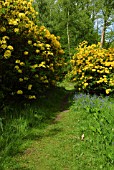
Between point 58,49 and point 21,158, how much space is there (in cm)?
776

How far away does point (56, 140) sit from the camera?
6.00 meters

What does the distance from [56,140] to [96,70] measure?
612cm

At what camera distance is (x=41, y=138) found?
6.14 meters

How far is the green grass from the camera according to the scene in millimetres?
4727

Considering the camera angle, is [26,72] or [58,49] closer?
[26,72]

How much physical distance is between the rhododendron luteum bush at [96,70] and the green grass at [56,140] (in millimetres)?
3411

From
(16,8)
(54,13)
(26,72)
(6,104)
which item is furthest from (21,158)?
(54,13)

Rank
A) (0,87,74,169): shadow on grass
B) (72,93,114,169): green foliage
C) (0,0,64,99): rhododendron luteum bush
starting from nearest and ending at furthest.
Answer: (72,93,114,169): green foliage, (0,87,74,169): shadow on grass, (0,0,64,99): rhododendron luteum bush

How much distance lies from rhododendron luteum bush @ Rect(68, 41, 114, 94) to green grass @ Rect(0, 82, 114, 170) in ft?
11.2

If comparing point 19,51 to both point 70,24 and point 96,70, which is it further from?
point 70,24

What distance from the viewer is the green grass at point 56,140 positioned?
473 cm

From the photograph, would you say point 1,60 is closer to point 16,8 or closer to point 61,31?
point 16,8

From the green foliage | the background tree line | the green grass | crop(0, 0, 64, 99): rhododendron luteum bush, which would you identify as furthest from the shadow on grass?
the background tree line

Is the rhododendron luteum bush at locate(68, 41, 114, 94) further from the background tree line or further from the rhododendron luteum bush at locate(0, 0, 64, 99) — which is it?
the background tree line
